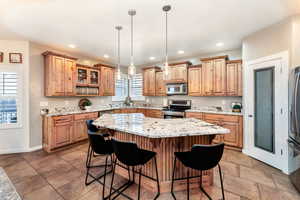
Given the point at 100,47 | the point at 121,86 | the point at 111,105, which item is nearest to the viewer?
the point at 100,47

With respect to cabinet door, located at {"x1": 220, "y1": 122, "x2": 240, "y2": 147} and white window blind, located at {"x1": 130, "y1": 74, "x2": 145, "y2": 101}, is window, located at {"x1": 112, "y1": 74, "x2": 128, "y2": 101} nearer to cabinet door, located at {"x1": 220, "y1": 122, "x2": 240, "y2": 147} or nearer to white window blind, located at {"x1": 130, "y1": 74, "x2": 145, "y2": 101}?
white window blind, located at {"x1": 130, "y1": 74, "x2": 145, "y2": 101}

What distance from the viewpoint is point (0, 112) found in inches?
140

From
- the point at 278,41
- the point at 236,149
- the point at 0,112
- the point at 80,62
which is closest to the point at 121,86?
the point at 80,62

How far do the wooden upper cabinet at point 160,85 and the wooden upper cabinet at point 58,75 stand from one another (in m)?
2.89

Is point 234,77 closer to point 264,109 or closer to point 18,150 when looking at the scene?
point 264,109

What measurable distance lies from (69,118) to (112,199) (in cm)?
274

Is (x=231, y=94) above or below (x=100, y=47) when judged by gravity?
below

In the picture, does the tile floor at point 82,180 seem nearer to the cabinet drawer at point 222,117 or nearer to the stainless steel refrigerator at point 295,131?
the stainless steel refrigerator at point 295,131

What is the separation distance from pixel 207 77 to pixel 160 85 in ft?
5.82

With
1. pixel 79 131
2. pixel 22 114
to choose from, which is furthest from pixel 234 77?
pixel 22 114

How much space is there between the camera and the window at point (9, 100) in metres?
3.57

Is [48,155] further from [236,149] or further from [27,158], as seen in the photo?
[236,149]

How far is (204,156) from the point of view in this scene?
167cm

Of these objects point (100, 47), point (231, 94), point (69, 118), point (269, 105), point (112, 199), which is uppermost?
point (100, 47)
